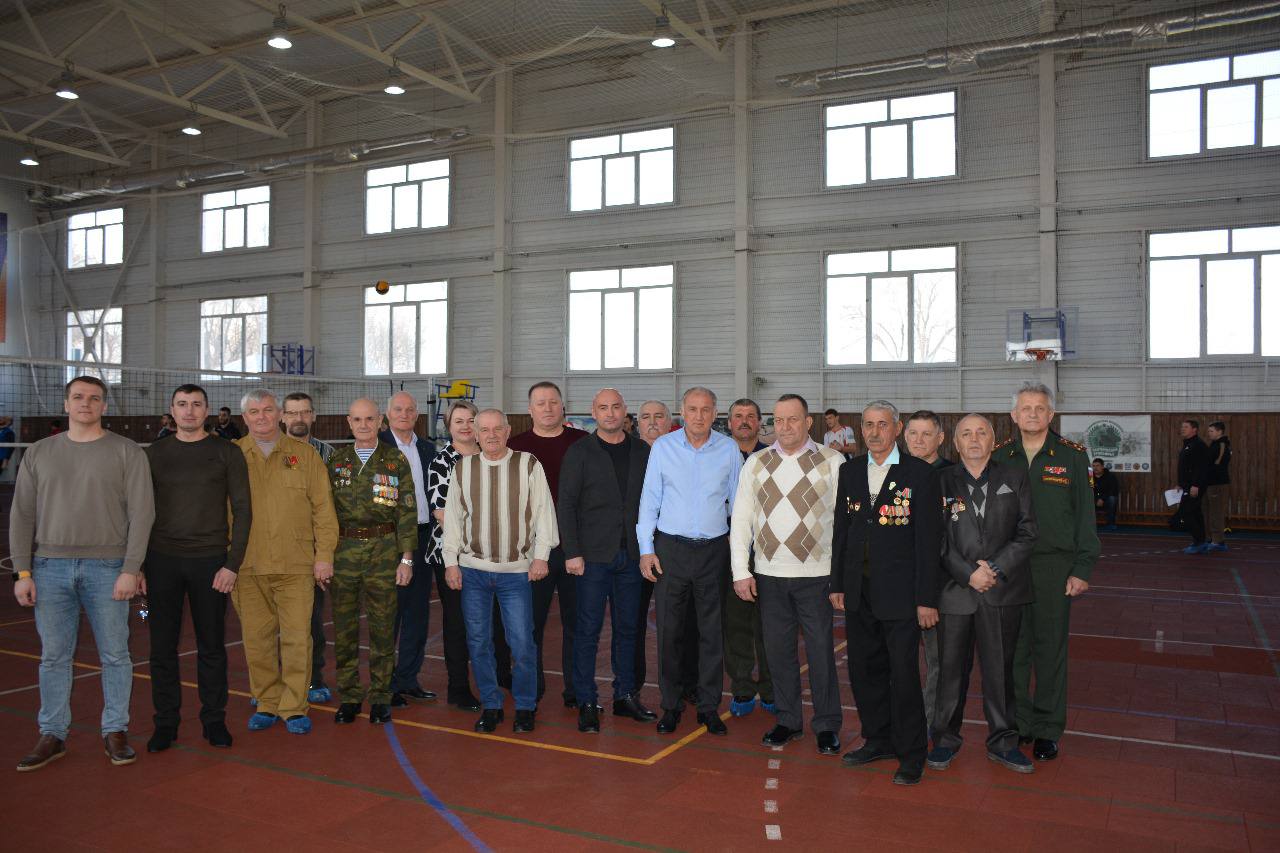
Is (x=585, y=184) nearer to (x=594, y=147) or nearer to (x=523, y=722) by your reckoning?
(x=594, y=147)

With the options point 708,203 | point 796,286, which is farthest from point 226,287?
point 796,286

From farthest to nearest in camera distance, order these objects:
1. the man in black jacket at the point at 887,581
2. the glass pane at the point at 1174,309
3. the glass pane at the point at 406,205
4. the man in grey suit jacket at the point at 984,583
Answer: the glass pane at the point at 406,205 < the glass pane at the point at 1174,309 < the man in grey suit jacket at the point at 984,583 < the man in black jacket at the point at 887,581

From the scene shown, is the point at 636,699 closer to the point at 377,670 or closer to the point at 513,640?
the point at 513,640

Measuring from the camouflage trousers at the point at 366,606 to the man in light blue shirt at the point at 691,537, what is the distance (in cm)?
150

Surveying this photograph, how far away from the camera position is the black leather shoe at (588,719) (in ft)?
18.8

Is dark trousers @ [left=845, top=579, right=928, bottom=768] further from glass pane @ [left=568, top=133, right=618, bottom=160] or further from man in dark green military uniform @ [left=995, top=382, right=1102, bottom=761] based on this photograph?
glass pane @ [left=568, top=133, right=618, bottom=160]

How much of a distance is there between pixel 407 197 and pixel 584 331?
17.7ft

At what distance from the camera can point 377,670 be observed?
5910 mm

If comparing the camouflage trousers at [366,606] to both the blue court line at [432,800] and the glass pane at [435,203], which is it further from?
the glass pane at [435,203]

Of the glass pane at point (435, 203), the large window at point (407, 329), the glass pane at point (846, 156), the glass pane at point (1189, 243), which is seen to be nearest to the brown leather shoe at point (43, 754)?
the glass pane at point (846, 156)

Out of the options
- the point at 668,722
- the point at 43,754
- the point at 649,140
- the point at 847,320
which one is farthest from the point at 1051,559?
the point at 649,140

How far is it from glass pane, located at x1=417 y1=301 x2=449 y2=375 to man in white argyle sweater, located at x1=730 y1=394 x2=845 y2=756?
17.3 meters

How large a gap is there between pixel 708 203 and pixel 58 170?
19.4 metres

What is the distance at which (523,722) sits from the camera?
5.72 meters
